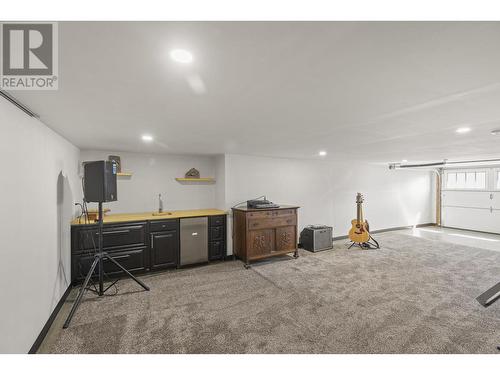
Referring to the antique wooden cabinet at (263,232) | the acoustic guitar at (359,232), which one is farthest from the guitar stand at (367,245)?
the antique wooden cabinet at (263,232)

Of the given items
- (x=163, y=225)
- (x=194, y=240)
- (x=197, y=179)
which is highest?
(x=197, y=179)

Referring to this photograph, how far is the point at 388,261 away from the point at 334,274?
4.58 feet

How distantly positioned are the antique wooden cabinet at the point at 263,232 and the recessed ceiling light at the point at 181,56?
10.6 ft

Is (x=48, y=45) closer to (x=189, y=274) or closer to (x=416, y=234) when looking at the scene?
(x=189, y=274)

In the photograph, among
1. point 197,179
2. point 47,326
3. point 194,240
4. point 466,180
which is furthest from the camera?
point 466,180

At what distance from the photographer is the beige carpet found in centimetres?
205

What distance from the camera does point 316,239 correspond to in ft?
16.8

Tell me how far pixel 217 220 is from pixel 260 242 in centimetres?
92

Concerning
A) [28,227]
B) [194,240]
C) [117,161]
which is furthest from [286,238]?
[28,227]

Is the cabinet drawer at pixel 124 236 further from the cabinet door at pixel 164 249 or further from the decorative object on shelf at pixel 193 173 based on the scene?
the decorative object on shelf at pixel 193 173

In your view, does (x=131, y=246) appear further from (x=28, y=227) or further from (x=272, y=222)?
(x=272, y=222)

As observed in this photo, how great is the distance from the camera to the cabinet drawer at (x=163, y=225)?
3831 mm

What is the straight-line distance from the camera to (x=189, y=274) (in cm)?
378

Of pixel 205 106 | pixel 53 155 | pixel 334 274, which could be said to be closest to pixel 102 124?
pixel 53 155
